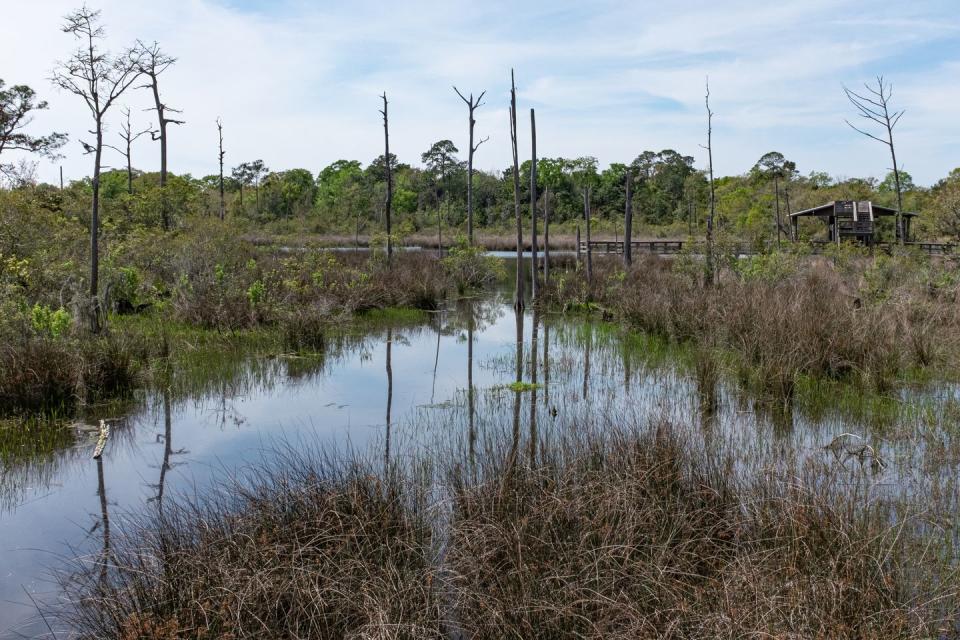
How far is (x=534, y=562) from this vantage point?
3879 mm

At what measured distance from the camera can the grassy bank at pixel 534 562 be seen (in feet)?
11.2

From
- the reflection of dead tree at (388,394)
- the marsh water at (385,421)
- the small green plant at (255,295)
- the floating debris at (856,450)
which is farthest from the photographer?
the small green plant at (255,295)

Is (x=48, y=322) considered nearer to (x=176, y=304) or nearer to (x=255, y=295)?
(x=176, y=304)

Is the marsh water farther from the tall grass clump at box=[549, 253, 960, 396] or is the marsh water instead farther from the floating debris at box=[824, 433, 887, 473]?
the tall grass clump at box=[549, 253, 960, 396]

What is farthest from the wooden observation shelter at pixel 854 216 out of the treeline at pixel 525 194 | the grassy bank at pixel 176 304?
the grassy bank at pixel 176 304

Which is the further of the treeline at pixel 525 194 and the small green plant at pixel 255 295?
the treeline at pixel 525 194

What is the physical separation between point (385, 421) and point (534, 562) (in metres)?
4.54

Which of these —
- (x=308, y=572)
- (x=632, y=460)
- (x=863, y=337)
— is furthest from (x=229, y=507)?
(x=863, y=337)

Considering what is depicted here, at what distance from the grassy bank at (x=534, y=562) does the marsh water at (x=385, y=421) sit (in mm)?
729

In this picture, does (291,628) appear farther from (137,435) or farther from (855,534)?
(137,435)

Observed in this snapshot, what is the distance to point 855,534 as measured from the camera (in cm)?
388

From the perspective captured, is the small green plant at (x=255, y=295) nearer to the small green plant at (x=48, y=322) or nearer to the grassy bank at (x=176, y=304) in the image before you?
the grassy bank at (x=176, y=304)

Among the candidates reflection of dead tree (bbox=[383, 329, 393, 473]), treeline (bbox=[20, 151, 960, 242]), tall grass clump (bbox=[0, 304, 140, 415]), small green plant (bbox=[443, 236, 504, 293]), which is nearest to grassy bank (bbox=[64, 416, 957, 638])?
reflection of dead tree (bbox=[383, 329, 393, 473])

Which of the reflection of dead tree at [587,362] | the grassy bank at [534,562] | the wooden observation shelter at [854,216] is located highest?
the wooden observation shelter at [854,216]
